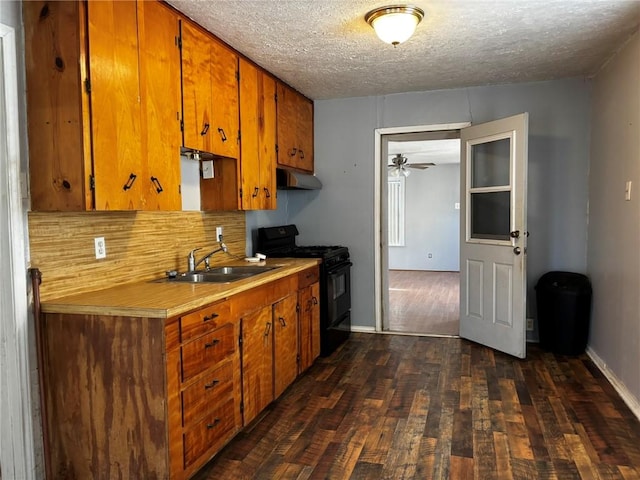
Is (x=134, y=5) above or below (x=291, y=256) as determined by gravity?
above

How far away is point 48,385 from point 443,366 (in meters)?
2.70

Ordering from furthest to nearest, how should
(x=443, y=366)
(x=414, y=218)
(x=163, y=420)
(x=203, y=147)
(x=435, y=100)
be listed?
(x=414, y=218), (x=435, y=100), (x=443, y=366), (x=203, y=147), (x=163, y=420)

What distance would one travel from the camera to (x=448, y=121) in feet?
14.5

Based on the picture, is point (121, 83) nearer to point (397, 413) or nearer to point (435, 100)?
point (397, 413)

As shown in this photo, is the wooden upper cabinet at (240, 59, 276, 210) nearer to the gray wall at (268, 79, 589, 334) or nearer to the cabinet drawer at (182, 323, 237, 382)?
the gray wall at (268, 79, 589, 334)

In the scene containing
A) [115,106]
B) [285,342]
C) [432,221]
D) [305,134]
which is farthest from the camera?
[432,221]

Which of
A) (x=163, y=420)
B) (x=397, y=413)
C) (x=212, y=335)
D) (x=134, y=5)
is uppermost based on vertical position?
(x=134, y=5)

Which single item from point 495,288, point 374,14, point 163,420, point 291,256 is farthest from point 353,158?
point 163,420

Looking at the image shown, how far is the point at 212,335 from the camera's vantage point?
2279mm

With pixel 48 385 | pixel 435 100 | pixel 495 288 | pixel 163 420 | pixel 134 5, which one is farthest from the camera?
pixel 435 100

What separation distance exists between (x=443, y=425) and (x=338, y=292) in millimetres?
1751

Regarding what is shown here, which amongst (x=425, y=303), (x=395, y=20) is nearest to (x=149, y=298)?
(x=395, y=20)

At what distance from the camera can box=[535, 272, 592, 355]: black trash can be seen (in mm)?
3758

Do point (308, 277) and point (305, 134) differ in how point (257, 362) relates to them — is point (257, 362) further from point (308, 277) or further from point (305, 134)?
point (305, 134)
